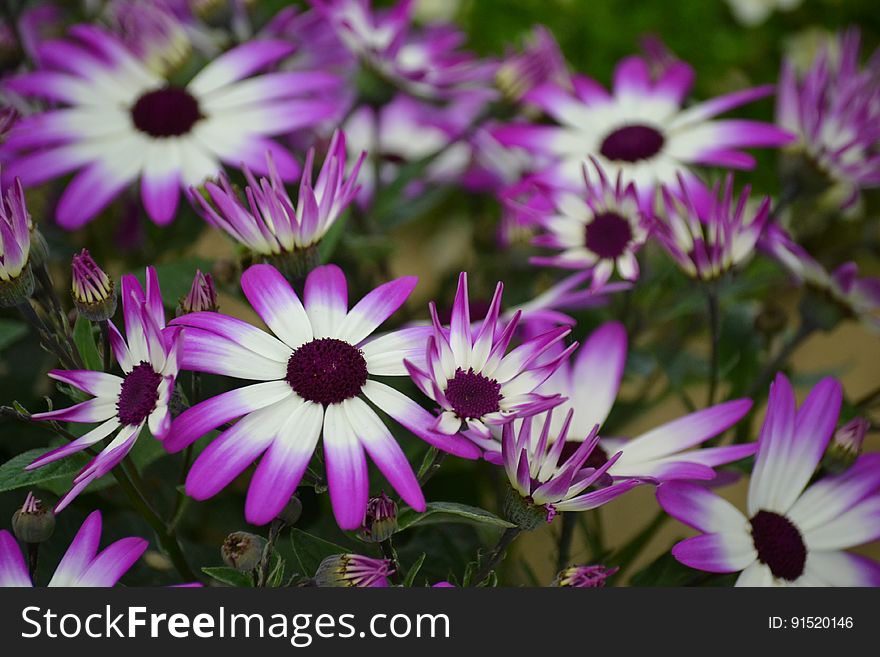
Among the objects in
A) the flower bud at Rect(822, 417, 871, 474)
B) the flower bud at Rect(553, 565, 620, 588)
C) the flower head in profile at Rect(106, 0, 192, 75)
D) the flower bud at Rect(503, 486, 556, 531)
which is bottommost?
the flower bud at Rect(553, 565, 620, 588)

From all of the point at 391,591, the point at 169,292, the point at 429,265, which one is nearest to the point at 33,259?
the point at 169,292

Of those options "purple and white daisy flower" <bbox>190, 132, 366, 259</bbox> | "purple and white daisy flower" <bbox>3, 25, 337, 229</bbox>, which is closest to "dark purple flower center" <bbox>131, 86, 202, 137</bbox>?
"purple and white daisy flower" <bbox>3, 25, 337, 229</bbox>

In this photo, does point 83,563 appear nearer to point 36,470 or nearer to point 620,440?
point 36,470

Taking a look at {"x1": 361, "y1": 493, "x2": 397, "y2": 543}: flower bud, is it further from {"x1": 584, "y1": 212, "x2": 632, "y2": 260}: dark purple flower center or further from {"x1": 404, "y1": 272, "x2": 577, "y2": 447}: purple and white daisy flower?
{"x1": 584, "y1": 212, "x2": 632, "y2": 260}: dark purple flower center

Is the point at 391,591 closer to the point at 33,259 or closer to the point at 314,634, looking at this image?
the point at 314,634

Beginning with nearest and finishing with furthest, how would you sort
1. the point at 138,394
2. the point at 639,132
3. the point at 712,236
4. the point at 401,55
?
1. the point at 138,394
2. the point at 712,236
3. the point at 639,132
4. the point at 401,55

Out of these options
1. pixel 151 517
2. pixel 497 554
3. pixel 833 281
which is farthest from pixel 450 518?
pixel 833 281

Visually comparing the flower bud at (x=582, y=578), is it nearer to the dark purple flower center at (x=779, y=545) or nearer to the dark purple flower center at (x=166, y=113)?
the dark purple flower center at (x=779, y=545)
